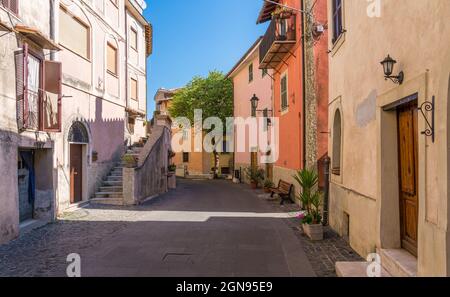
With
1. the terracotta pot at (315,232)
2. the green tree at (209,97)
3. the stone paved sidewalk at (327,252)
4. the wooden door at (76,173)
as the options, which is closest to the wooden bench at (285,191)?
the stone paved sidewalk at (327,252)

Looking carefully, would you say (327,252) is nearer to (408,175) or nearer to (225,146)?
(408,175)

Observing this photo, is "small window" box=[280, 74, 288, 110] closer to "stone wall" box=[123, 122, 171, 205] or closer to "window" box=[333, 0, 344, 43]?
"stone wall" box=[123, 122, 171, 205]

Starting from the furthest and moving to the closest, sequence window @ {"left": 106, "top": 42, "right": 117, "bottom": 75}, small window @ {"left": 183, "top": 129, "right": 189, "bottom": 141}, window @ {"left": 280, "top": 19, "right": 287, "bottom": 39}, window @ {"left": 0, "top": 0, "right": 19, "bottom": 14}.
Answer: small window @ {"left": 183, "top": 129, "right": 189, "bottom": 141}, window @ {"left": 106, "top": 42, "right": 117, "bottom": 75}, window @ {"left": 280, "top": 19, "right": 287, "bottom": 39}, window @ {"left": 0, "top": 0, "right": 19, "bottom": 14}

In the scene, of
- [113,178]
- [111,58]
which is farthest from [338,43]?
[111,58]

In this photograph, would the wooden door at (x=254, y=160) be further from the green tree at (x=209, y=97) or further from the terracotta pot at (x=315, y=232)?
the terracotta pot at (x=315, y=232)

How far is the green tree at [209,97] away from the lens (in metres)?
32.7

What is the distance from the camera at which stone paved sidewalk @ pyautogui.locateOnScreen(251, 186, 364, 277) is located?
6.47 metres

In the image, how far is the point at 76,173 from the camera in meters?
13.6

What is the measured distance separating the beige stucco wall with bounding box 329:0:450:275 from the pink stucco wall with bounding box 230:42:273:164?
40.2 ft

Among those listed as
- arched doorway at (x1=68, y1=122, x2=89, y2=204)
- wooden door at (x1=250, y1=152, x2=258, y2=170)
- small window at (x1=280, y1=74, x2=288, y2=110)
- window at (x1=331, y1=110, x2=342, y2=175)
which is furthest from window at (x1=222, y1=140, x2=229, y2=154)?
window at (x1=331, y1=110, x2=342, y2=175)

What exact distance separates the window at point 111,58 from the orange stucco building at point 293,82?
21.9 feet

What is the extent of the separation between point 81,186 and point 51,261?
752cm
